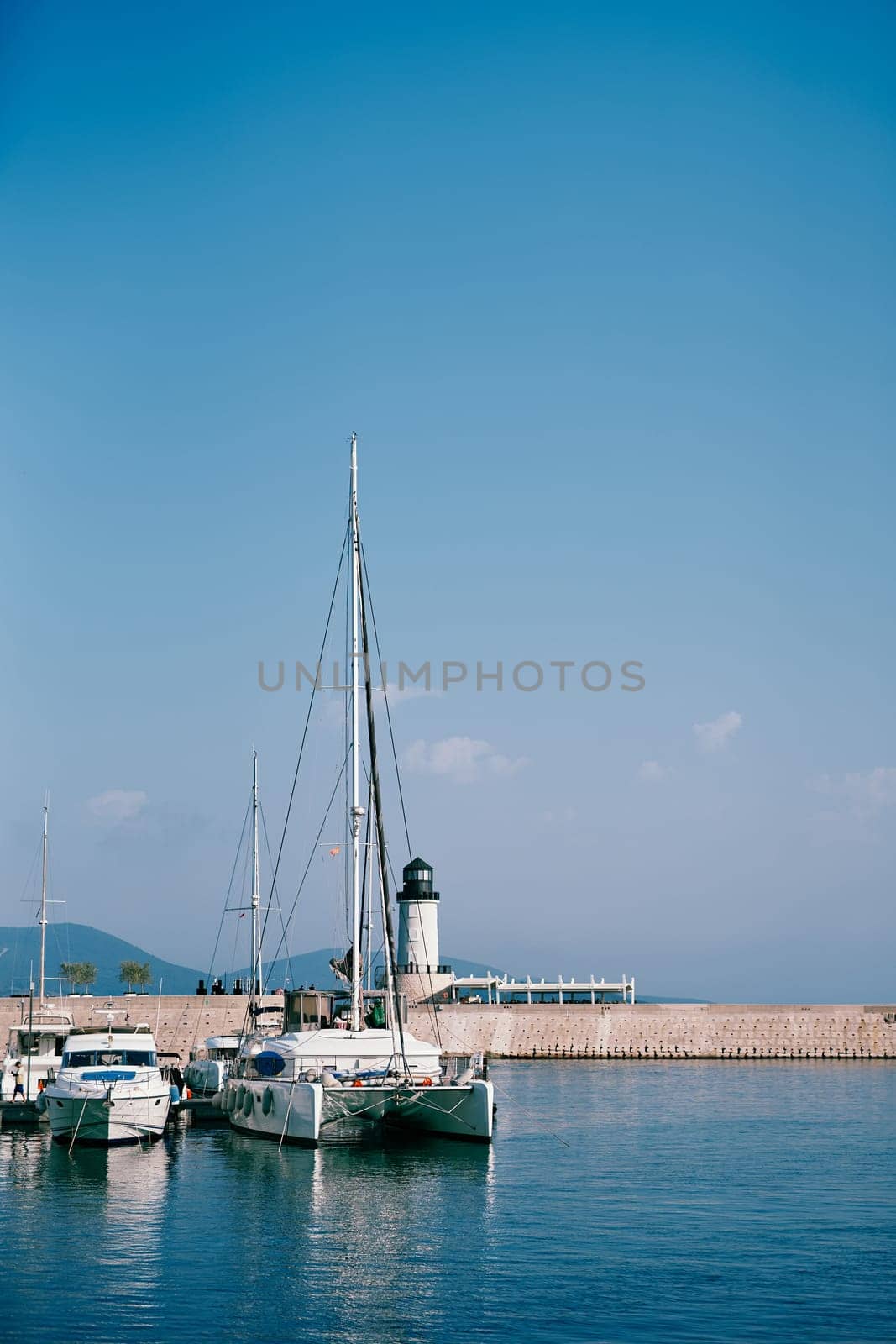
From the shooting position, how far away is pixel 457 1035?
277ft

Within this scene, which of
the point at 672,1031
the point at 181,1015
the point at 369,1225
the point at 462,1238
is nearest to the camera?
the point at 462,1238

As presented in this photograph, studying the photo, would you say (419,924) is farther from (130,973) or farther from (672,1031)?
(130,973)

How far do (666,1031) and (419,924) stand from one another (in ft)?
61.1

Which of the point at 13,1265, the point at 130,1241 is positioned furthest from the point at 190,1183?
the point at 13,1265

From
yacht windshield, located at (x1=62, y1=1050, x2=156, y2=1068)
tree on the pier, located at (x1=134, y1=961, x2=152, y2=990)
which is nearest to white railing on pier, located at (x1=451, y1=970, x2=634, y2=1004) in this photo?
tree on the pier, located at (x1=134, y1=961, x2=152, y2=990)

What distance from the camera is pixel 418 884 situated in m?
97.1

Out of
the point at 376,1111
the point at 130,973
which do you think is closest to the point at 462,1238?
the point at 376,1111

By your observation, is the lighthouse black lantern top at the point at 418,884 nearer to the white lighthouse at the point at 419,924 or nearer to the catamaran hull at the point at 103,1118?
the white lighthouse at the point at 419,924

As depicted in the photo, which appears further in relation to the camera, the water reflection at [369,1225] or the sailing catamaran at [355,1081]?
the sailing catamaran at [355,1081]

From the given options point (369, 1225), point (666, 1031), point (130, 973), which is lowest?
point (666, 1031)

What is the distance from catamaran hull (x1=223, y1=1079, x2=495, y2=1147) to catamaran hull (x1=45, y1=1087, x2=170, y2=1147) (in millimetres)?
3453

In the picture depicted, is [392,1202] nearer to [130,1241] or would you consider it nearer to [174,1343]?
[130,1241]

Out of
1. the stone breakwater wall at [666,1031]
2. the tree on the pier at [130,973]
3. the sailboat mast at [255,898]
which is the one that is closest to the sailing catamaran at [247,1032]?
the sailboat mast at [255,898]

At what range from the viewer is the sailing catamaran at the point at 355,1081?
3793 centimetres
